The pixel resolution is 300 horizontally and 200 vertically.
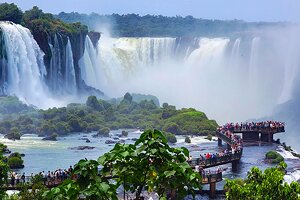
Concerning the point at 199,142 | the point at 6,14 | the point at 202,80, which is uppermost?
the point at 6,14

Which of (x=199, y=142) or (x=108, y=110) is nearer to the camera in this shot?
(x=199, y=142)

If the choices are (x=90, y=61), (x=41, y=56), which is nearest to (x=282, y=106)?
(x=90, y=61)

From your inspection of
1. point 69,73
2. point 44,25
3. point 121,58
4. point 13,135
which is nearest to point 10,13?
point 44,25

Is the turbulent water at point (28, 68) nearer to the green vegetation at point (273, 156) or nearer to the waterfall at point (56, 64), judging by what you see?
the waterfall at point (56, 64)

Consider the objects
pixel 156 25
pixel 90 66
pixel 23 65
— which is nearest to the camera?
pixel 23 65

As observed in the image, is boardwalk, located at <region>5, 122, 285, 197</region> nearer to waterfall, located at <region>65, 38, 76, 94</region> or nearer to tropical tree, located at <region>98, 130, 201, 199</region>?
tropical tree, located at <region>98, 130, 201, 199</region>

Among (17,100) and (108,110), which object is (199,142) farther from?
(17,100)

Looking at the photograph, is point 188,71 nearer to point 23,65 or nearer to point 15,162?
point 23,65
